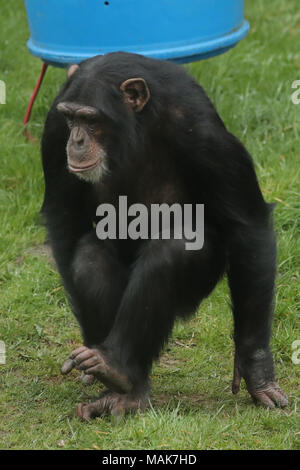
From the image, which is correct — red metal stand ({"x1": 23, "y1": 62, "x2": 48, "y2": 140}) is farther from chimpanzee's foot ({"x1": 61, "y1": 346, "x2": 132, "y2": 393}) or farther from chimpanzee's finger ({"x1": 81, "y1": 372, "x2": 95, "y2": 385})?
chimpanzee's foot ({"x1": 61, "y1": 346, "x2": 132, "y2": 393})

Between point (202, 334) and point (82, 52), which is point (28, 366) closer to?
point (202, 334)

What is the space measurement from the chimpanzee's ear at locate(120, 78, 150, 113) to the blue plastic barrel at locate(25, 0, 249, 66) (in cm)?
157

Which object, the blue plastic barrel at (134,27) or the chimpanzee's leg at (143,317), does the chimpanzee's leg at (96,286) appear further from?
the blue plastic barrel at (134,27)

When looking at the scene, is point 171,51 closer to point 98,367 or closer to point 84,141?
point 84,141

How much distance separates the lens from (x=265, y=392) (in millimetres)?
4488

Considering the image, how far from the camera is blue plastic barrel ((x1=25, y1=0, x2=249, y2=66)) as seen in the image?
18.8 feet

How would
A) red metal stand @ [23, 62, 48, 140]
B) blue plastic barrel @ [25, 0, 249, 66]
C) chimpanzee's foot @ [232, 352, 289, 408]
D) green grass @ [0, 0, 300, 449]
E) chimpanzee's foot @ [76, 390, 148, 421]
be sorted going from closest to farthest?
green grass @ [0, 0, 300, 449]
chimpanzee's foot @ [76, 390, 148, 421]
chimpanzee's foot @ [232, 352, 289, 408]
blue plastic barrel @ [25, 0, 249, 66]
red metal stand @ [23, 62, 48, 140]

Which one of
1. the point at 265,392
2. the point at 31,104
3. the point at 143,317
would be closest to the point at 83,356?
the point at 143,317

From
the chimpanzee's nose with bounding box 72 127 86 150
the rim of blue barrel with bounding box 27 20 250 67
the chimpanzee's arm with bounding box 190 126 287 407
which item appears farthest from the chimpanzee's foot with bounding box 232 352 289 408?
the rim of blue barrel with bounding box 27 20 250 67

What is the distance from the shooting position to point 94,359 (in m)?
4.18

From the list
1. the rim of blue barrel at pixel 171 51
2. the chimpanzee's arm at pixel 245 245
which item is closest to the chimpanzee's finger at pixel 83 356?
the chimpanzee's arm at pixel 245 245

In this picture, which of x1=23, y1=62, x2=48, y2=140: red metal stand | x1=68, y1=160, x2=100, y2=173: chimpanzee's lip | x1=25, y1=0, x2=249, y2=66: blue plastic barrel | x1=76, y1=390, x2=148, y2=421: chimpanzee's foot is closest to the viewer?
x1=68, y1=160, x2=100, y2=173: chimpanzee's lip

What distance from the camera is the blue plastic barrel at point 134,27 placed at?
5.73 metres
